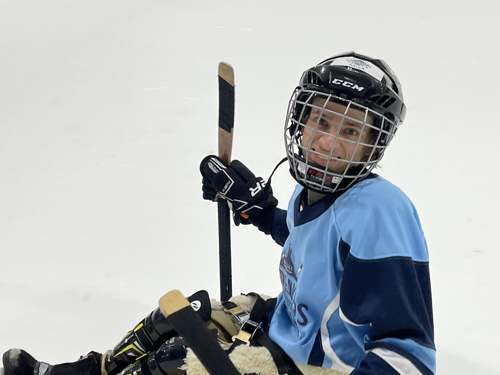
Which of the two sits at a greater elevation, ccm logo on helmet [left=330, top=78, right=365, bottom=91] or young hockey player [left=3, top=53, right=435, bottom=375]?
ccm logo on helmet [left=330, top=78, right=365, bottom=91]

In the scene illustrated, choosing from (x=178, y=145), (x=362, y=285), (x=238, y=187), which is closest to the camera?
(x=362, y=285)

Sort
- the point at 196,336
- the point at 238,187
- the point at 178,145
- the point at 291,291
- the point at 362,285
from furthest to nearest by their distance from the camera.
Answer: the point at 178,145
the point at 238,187
the point at 291,291
the point at 362,285
the point at 196,336

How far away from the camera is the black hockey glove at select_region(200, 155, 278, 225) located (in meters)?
1.23

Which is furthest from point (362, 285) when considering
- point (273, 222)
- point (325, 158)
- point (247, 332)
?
point (273, 222)

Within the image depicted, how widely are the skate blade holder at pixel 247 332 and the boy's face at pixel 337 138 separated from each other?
373 mm

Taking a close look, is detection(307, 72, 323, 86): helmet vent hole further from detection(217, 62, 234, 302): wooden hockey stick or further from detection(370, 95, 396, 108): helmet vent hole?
detection(217, 62, 234, 302): wooden hockey stick

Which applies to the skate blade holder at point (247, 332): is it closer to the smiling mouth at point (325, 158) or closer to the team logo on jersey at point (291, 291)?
the team logo on jersey at point (291, 291)

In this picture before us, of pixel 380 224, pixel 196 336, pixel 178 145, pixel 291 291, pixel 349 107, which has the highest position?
pixel 349 107

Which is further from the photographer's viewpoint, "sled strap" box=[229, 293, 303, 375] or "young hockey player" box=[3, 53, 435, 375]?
"sled strap" box=[229, 293, 303, 375]

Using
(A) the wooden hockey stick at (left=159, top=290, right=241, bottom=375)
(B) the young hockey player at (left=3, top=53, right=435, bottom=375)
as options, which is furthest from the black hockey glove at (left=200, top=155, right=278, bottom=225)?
(A) the wooden hockey stick at (left=159, top=290, right=241, bottom=375)

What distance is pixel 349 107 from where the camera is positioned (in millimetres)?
865

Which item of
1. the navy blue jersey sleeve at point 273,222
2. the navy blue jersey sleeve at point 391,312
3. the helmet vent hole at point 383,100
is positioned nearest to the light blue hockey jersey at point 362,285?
the navy blue jersey sleeve at point 391,312

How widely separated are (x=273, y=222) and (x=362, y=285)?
50cm

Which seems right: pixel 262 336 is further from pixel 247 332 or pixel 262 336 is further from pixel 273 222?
pixel 273 222
